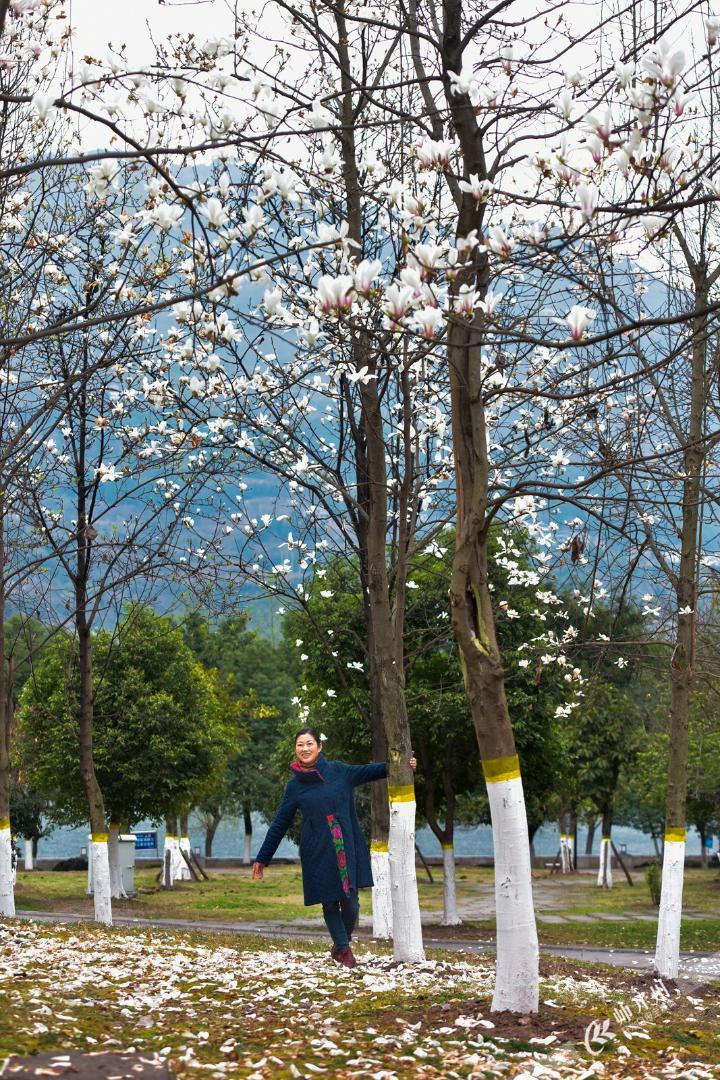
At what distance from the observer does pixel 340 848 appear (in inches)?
369

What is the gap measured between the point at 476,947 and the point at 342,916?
12.1 m

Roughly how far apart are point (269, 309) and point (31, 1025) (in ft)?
14.1

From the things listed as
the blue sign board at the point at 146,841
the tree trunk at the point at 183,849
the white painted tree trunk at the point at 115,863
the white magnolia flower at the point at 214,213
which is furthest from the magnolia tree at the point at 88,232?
the blue sign board at the point at 146,841

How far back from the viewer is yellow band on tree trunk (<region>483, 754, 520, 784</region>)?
7477mm

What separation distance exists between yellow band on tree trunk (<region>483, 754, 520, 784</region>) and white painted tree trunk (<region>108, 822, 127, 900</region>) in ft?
93.6

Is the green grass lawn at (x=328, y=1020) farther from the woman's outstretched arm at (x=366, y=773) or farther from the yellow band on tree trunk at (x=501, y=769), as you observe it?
the woman's outstretched arm at (x=366, y=773)

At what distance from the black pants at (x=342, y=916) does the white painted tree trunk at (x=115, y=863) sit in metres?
25.7

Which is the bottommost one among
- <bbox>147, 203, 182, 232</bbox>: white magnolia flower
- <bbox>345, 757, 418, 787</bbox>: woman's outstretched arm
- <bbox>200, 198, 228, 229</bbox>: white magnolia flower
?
<bbox>345, 757, 418, 787</bbox>: woman's outstretched arm

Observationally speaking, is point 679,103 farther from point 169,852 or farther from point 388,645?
point 169,852

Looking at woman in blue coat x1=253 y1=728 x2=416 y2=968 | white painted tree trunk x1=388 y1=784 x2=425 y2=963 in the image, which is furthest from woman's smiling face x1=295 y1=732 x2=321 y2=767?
white painted tree trunk x1=388 y1=784 x2=425 y2=963

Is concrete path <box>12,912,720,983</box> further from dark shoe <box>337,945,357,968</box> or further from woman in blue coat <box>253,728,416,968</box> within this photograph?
woman in blue coat <box>253,728,416,968</box>

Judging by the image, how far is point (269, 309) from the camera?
6703 mm

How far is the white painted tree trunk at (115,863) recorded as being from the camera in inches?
1345

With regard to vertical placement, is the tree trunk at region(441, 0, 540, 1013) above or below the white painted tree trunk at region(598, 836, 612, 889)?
above
